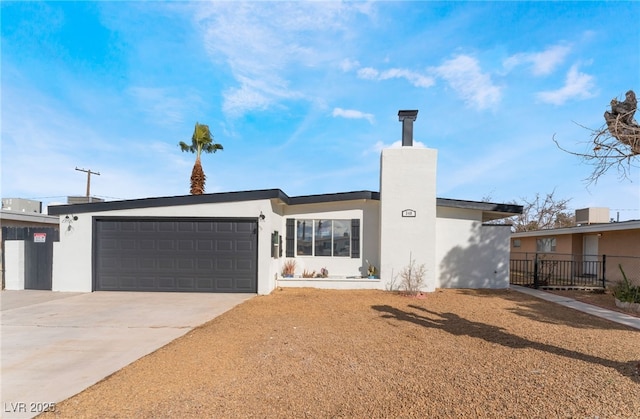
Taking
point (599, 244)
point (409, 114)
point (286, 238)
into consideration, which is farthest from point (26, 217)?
point (599, 244)

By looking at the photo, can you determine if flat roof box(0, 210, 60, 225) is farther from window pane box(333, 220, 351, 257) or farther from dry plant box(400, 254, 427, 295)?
dry plant box(400, 254, 427, 295)

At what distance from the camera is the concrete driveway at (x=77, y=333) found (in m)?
3.62

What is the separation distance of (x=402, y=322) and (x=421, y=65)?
8701mm

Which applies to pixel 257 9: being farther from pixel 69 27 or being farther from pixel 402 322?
pixel 402 322

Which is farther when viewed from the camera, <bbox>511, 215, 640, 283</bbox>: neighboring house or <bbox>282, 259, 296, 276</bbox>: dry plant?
<bbox>511, 215, 640, 283</bbox>: neighboring house

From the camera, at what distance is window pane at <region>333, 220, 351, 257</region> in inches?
455

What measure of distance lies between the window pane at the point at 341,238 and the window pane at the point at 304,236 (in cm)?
89

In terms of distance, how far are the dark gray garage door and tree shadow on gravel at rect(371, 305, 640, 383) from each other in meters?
4.44

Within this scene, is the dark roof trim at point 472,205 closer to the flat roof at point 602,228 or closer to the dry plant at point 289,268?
the flat roof at point 602,228

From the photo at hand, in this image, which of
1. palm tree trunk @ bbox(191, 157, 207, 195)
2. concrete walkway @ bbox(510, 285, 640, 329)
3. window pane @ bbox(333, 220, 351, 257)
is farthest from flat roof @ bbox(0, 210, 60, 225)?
concrete walkway @ bbox(510, 285, 640, 329)

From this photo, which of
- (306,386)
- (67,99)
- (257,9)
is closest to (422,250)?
(306,386)

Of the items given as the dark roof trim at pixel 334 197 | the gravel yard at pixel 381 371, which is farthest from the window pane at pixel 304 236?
the gravel yard at pixel 381 371

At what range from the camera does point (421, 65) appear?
10.9 metres

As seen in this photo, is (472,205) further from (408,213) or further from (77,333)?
(77,333)
